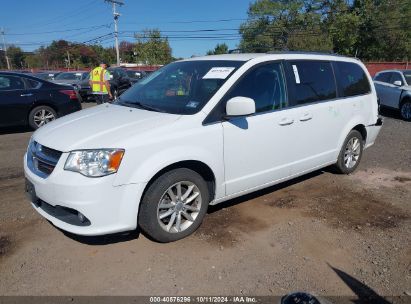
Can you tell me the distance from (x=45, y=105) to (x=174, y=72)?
5985 millimetres

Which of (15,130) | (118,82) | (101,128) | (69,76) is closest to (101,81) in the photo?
(15,130)

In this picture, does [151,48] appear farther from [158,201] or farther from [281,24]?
[158,201]

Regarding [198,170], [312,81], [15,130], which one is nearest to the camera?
[198,170]

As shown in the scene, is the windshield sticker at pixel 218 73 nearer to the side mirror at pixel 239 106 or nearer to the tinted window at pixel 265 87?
the tinted window at pixel 265 87

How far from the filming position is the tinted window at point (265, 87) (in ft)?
13.7

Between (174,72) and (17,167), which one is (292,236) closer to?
(174,72)

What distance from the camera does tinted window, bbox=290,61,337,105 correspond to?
4770 mm

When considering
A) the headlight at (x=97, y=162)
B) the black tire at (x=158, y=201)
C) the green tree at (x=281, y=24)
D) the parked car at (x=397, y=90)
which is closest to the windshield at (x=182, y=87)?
the black tire at (x=158, y=201)

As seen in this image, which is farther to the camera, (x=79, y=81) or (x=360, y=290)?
(x=79, y=81)

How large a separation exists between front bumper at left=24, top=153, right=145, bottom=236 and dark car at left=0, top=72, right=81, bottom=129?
249 inches

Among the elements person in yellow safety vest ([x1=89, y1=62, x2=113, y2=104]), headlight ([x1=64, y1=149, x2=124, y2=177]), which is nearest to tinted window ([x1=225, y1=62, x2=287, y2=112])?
headlight ([x1=64, y1=149, x2=124, y2=177])

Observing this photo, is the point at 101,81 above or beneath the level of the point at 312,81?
beneath

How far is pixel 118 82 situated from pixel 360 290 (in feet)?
54.1

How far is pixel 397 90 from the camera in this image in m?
12.1
